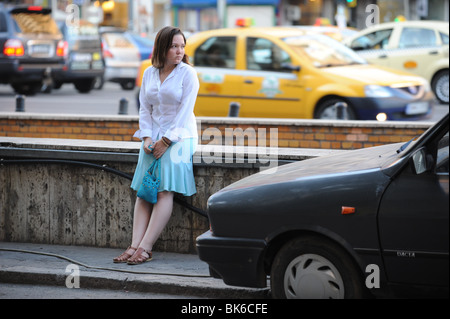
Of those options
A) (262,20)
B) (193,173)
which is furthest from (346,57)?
(262,20)

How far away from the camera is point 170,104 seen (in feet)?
21.9

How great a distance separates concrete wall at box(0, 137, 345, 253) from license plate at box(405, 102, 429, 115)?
526cm

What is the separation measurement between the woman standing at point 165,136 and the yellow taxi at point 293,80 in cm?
490

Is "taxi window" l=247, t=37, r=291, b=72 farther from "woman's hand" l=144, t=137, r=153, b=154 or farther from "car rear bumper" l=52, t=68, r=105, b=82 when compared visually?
"car rear bumper" l=52, t=68, r=105, b=82

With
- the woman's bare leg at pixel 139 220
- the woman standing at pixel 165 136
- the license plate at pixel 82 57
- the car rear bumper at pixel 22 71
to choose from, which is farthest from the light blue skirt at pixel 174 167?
the license plate at pixel 82 57

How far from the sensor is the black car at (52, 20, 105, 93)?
2219cm

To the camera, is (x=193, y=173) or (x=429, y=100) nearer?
(x=193, y=173)

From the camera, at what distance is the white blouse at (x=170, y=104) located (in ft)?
21.8

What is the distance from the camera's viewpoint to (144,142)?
6660 mm

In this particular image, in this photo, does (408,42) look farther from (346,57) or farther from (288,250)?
(288,250)

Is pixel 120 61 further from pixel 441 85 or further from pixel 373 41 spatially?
pixel 441 85

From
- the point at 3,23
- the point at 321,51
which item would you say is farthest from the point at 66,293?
the point at 3,23
